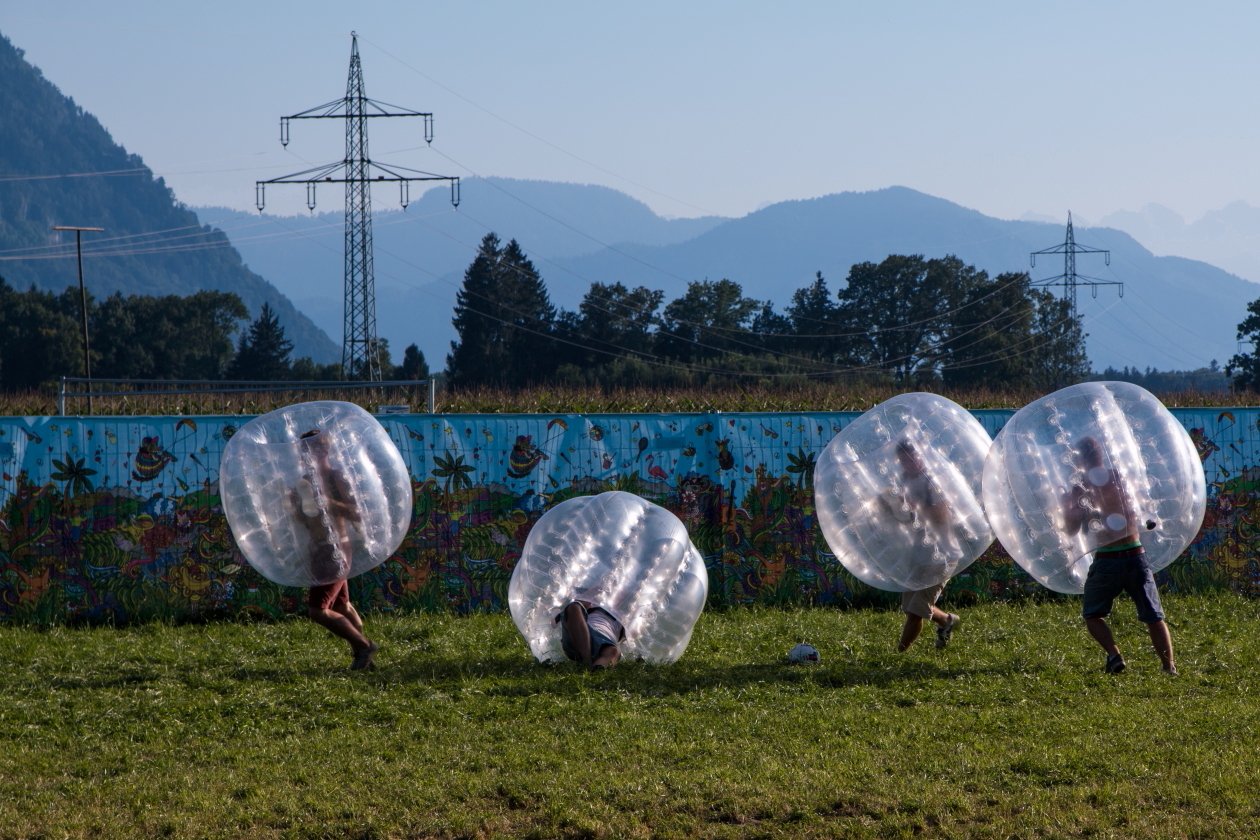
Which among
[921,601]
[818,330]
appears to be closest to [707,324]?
[818,330]

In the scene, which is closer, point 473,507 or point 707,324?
point 473,507

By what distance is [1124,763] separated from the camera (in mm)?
6523

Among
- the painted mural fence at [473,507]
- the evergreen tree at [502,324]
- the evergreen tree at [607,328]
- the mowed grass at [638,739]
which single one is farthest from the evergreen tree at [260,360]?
the mowed grass at [638,739]

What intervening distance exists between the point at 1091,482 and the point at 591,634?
3.36 meters

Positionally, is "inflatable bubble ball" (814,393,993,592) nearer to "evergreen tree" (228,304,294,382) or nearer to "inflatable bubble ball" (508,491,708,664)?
"inflatable bubble ball" (508,491,708,664)

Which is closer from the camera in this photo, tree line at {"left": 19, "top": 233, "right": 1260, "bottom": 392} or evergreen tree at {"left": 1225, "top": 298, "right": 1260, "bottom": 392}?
evergreen tree at {"left": 1225, "top": 298, "right": 1260, "bottom": 392}

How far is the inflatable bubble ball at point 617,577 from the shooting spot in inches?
358

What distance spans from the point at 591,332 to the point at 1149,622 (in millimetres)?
59192

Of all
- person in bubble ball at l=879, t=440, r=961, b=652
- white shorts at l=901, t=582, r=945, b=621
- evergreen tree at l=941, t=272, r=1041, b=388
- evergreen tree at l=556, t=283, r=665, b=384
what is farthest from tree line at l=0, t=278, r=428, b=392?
person in bubble ball at l=879, t=440, r=961, b=652

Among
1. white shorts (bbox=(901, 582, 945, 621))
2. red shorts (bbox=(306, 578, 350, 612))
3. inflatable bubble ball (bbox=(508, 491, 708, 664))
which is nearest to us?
inflatable bubble ball (bbox=(508, 491, 708, 664))

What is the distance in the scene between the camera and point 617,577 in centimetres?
909

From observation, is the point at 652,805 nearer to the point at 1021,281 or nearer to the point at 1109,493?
the point at 1109,493

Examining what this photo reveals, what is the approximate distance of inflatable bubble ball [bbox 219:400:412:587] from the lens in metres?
8.88

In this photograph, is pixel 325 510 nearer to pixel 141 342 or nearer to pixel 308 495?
pixel 308 495
